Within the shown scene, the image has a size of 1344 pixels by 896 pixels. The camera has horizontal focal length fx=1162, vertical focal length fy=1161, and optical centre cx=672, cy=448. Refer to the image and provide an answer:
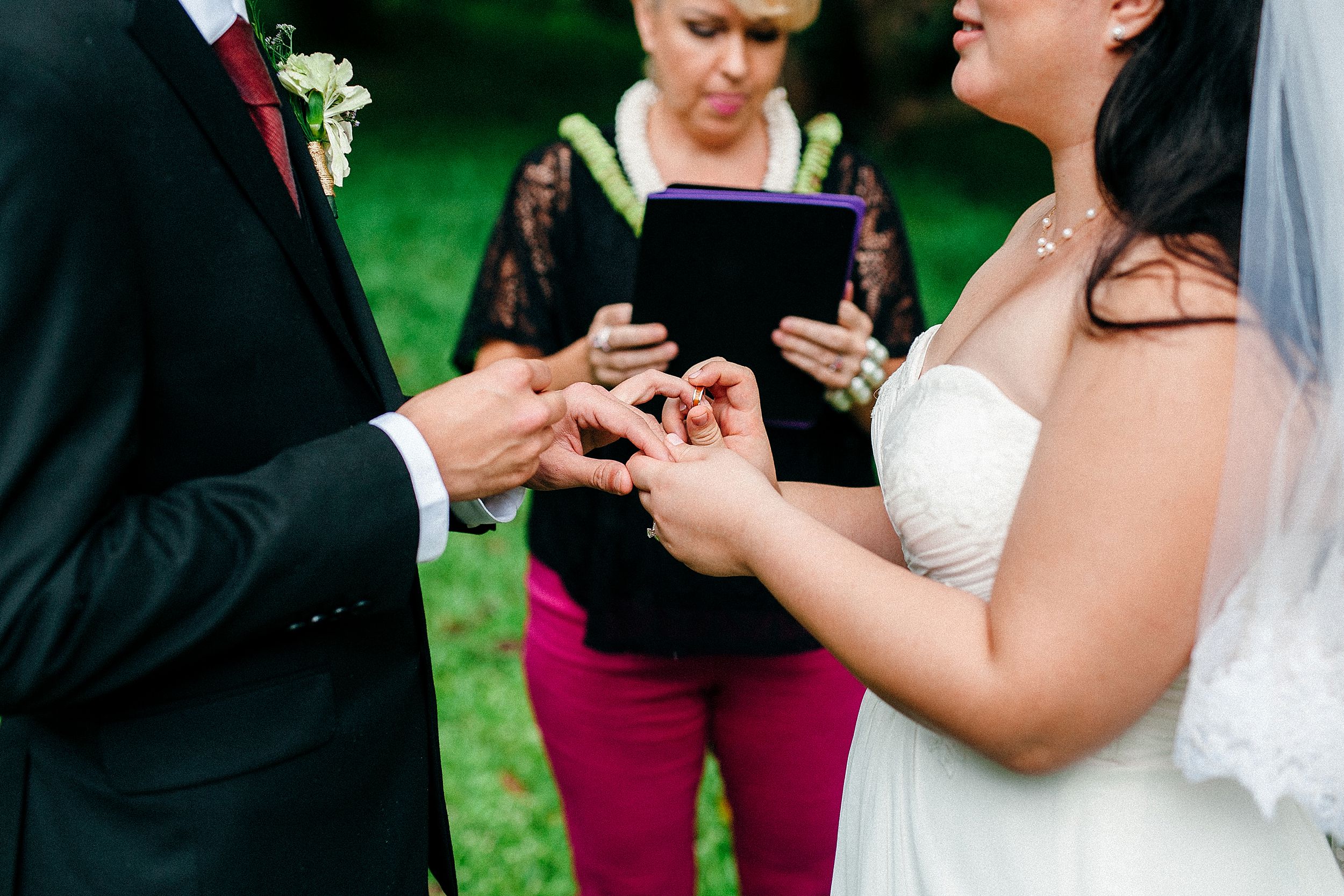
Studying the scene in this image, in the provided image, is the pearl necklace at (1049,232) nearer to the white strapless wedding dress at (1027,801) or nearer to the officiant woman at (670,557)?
the white strapless wedding dress at (1027,801)

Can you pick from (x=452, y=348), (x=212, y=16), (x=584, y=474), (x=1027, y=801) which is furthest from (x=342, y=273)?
(x=452, y=348)

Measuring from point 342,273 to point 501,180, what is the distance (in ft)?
31.6

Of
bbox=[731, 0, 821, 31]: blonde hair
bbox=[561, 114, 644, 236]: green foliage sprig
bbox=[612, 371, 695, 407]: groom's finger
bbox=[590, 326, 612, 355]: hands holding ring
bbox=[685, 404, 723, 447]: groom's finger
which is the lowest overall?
bbox=[685, 404, 723, 447]: groom's finger

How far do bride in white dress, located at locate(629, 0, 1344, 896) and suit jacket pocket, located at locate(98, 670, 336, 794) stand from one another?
2.04ft

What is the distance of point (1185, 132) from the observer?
1.56m

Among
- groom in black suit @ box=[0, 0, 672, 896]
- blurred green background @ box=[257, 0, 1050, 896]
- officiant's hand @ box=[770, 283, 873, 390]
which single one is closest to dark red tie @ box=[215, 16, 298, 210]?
groom in black suit @ box=[0, 0, 672, 896]

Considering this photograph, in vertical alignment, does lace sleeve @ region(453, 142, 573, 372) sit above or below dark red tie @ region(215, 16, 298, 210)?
below

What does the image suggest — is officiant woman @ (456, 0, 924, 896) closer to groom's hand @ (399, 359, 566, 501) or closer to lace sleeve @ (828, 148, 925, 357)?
lace sleeve @ (828, 148, 925, 357)

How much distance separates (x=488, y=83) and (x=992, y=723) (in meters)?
15.0

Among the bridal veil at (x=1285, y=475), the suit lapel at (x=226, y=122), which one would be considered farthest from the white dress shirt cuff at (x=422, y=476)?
the bridal veil at (x=1285, y=475)

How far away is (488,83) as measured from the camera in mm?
15320

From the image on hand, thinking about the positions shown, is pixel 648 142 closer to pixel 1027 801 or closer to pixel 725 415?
pixel 725 415

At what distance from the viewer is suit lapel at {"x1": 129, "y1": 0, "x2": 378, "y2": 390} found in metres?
1.46

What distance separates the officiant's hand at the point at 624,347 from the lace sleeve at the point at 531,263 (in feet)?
0.79
